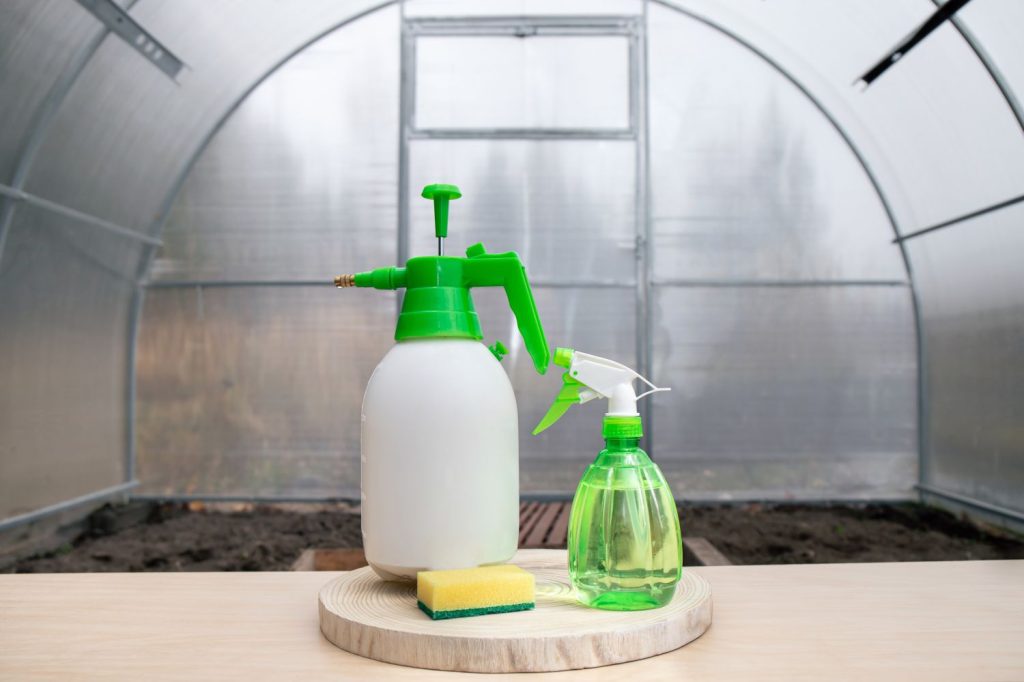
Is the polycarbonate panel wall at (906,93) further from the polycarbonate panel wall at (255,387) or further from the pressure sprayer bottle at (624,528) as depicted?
the pressure sprayer bottle at (624,528)

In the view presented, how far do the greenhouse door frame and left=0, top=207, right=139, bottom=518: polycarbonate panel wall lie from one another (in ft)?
4.91

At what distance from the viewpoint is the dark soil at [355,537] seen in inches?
131

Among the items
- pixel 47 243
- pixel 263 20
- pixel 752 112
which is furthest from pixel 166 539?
pixel 752 112

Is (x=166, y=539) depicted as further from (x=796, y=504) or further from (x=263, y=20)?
(x=796, y=504)

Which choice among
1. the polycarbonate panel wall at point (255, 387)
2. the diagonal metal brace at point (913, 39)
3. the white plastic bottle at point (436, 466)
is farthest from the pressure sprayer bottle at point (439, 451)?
the polycarbonate panel wall at point (255, 387)

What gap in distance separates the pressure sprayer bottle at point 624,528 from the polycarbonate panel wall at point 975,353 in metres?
3.37

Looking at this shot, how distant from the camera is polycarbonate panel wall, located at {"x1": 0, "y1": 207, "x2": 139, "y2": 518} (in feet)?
10.8

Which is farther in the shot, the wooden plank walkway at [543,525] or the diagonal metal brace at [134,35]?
the wooden plank walkway at [543,525]

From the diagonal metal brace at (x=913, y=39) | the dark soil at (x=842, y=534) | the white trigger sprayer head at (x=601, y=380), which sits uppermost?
the diagonal metal brace at (x=913, y=39)

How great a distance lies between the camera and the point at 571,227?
4391 millimetres

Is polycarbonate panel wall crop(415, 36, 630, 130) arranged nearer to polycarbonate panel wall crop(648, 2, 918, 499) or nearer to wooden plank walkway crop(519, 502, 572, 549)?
polycarbonate panel wall crop(648, 2, 918, 499)

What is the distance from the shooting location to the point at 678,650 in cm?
72

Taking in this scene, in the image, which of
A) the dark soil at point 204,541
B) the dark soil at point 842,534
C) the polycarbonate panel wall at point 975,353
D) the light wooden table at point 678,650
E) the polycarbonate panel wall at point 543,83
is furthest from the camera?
the polycarbonate panel wall at point 543,83

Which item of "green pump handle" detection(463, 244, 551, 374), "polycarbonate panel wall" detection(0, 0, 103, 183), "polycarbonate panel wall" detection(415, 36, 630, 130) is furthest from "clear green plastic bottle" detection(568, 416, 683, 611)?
"polycarbonate panel wall" detection(415, 36, 630, 130)
